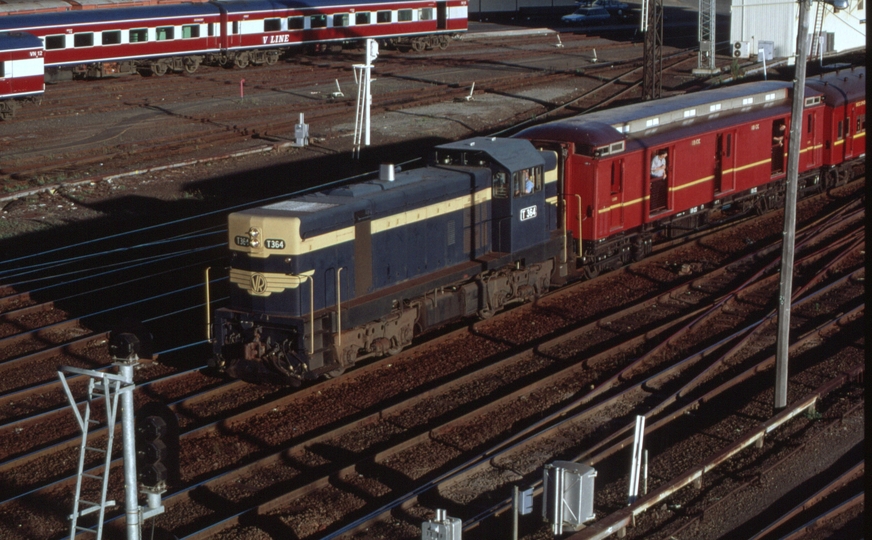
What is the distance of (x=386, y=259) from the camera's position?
58.4 ft

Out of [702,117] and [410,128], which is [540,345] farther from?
[410,128]

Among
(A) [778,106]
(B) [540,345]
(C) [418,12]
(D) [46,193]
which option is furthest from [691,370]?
(C) [418,12]

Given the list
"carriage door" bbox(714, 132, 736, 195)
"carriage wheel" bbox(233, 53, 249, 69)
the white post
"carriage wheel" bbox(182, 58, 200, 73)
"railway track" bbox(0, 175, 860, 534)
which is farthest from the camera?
"carriage wheel" bbox(233, 53, 249, 69)

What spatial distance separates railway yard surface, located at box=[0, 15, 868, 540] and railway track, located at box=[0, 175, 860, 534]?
0.04 metres

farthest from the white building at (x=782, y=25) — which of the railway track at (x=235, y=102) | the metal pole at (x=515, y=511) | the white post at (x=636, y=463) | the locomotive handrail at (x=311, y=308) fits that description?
the metal pole at (x=515, y=511)

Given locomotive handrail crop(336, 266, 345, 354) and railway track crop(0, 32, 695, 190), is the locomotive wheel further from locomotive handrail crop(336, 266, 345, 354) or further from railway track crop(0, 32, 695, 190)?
locomotive handrail crop(336, 266, 345, 354)

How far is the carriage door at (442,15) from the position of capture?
56375 millimetres

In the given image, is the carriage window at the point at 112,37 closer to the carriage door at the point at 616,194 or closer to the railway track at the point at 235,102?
the railway track at the point at 235,102

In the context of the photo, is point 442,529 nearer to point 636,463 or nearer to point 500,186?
point 636,463

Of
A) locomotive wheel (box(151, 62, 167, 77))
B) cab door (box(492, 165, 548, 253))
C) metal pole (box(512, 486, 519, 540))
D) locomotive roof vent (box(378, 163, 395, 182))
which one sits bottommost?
metal pole (box(512, 486, 519, 540))

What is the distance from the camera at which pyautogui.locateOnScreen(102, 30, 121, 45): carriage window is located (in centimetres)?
4467

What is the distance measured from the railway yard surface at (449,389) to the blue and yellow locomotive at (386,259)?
668 mm

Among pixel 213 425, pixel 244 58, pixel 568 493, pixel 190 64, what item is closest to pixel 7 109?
pixel 190 64

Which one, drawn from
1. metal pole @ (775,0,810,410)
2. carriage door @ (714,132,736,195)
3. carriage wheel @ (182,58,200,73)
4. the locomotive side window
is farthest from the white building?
metal pole @ (775,0,810,410)
